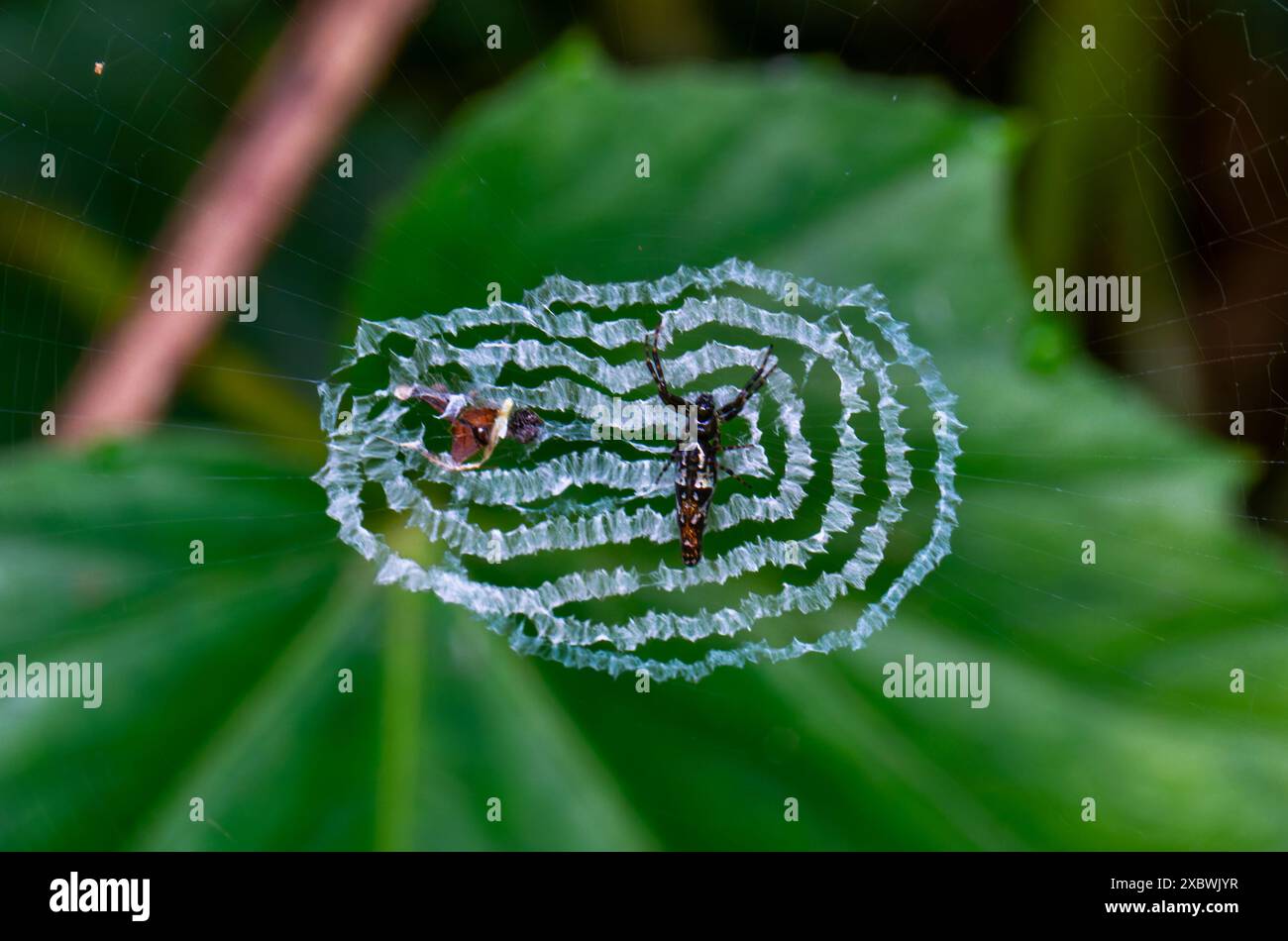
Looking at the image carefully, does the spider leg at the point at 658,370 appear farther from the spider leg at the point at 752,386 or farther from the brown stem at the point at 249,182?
the brown stem at the point at 249,182

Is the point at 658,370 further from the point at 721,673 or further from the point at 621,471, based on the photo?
the point at 721,673

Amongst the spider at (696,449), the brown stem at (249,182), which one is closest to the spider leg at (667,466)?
the spider at (696,449)

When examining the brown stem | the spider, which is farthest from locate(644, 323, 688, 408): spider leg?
the brown stem

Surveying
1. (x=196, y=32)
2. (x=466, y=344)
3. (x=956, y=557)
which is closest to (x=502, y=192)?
(x=466, y=344)

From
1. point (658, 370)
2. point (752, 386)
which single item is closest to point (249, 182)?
point (658, 370)

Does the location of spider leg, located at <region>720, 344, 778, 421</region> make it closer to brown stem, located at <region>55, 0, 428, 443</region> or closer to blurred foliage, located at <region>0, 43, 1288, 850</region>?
blurred foliage, located at <region>0, 43, 1288, 850</region>

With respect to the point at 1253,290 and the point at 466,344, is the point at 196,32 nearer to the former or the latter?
the point at 466,344

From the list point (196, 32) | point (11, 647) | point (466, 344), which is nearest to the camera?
point (11, 647)
